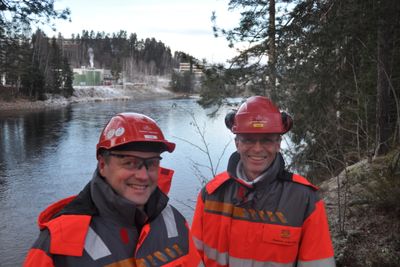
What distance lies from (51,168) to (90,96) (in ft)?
166

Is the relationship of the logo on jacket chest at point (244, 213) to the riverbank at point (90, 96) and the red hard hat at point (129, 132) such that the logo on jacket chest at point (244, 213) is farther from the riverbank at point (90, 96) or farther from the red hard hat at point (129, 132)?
the riverbank at point (90, 96)

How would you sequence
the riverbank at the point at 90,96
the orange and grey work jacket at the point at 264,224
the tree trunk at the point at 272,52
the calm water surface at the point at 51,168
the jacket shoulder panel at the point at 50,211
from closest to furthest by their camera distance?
the jacket shoulder panel at the point at 50,211 < the orange and grey work jacket at the point at 264,224 < the tree trunk at the point at 272,52 < the calm water surface at the point at 51,168 < the riverbank at the point at 90,96

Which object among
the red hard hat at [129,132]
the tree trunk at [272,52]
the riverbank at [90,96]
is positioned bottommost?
the riverbank at [90,96]

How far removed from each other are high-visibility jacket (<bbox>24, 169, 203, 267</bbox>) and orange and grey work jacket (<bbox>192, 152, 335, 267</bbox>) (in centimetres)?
40

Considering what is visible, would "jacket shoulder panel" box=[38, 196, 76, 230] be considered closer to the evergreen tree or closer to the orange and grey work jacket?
the orange and grey work jacket

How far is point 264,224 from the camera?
6.80 ft

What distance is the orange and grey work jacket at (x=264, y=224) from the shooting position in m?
2.01

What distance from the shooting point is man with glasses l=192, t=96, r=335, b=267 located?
2027mm

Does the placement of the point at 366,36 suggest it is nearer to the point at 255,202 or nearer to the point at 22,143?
the point at 255,202

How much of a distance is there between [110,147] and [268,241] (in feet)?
3.23

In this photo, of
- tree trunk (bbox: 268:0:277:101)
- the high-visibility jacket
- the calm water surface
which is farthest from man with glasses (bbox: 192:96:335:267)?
the calm water surface

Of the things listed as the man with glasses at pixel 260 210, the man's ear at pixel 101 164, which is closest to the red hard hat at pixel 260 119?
the man with glasses at pixel 260 210

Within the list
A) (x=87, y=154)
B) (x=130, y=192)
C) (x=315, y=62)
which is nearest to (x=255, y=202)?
(x=130, y=192)

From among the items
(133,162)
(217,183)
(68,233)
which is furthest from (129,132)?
(217,183)
